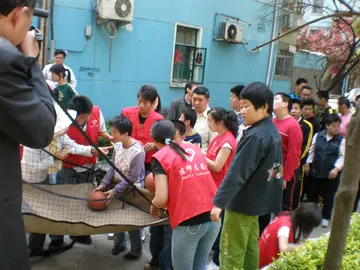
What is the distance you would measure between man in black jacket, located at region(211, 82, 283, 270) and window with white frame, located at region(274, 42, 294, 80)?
37.5 feet

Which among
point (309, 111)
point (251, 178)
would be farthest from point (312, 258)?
point (309, 111)

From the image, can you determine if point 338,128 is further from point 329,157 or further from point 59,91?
point 59,91

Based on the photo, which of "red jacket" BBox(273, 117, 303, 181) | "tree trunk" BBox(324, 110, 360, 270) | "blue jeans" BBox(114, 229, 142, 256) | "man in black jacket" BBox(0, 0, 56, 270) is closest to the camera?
"man in black jacket" BBox(0, 0, 56, 270)

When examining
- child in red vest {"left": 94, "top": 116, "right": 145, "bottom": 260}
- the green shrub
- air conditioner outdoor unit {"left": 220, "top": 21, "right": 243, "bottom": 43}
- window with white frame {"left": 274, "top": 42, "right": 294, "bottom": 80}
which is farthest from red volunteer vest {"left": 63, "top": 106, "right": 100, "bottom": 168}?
window with white frame {"left": 274, "top": 42, "right": 294, "bottom": 80}

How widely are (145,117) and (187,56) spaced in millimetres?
6291

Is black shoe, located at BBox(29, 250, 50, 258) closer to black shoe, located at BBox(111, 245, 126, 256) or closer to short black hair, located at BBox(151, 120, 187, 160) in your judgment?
black shoe, located at BBox(111, 245, 126, 256)

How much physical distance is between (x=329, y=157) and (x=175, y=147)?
3.21 metres

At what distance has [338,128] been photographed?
525cm

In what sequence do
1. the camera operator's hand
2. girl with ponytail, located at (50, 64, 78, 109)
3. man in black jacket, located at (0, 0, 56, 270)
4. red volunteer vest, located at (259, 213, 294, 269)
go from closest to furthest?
man in black jacket, located at (0, 0, 56, 270), the camera operator's hand, red volunteer vest, located at (259, 213, 294, 269), girl with ponytail, located at (50, 64, 78, 109)

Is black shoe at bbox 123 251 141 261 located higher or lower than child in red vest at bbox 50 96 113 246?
lower

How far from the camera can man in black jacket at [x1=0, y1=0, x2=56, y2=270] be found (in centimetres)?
117

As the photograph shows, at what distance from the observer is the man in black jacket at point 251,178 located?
2.77 metres

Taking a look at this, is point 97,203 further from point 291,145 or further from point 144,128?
point 291,145

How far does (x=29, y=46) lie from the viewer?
1.33 metres
